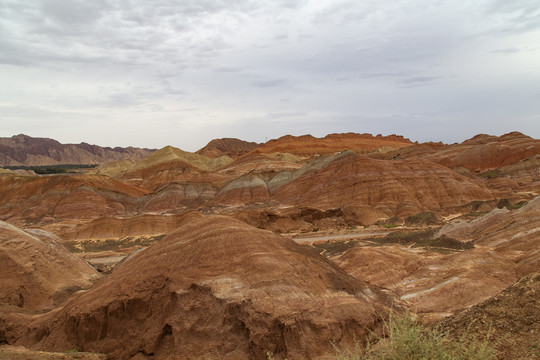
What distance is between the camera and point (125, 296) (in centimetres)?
1067

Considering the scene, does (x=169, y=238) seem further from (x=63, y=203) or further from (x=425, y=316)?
(x=63, y=203)

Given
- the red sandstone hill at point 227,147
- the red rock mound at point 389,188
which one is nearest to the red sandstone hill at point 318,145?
the red sandstone hill at point 227,147

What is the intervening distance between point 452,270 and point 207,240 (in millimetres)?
9740

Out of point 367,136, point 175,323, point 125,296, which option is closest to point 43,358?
point 125,296

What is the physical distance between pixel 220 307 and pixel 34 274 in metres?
10.0

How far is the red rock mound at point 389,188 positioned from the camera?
42.3 m

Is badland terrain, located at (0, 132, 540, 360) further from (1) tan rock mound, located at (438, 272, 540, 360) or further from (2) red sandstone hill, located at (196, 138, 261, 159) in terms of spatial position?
(2) red sandstone hill, located at (196, 138, 261, 159)

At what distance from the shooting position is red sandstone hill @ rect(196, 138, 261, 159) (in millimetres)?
155500

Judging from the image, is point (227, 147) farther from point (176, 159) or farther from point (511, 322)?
point (511, 322)

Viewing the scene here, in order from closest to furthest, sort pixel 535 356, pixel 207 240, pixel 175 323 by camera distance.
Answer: pixel 535 356
pixel 175 323
pixel 207 240

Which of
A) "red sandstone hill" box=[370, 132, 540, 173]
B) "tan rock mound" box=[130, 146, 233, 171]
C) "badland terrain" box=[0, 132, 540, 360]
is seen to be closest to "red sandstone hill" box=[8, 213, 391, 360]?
"badland terrain" box=[0, 132, 540, 360]

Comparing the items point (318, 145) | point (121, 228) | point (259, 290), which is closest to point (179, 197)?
point (121, 228)

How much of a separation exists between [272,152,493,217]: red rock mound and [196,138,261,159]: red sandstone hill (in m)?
107

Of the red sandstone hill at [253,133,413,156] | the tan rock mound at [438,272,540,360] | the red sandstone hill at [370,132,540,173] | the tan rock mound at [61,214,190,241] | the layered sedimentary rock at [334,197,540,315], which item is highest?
the red sandstone hill at [253,133,413,156]
